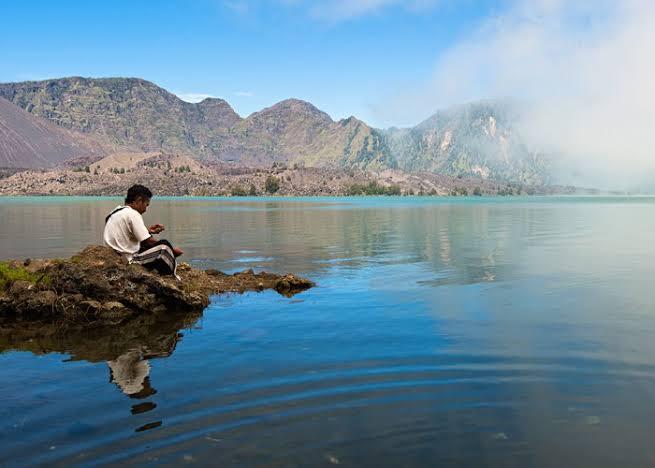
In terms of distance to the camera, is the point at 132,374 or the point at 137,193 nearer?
the point at 132,374

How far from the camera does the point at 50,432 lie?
8.65m

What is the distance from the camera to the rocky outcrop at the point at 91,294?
16.5 meters

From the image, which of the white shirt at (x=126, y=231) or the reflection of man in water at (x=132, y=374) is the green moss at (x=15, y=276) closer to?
the white shirt at (x=126, y=231)

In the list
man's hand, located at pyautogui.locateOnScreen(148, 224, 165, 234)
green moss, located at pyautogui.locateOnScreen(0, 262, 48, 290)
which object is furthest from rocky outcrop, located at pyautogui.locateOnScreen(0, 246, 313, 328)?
man's hand, located at pyautogui.locateOnScreen(148, 224, 165, 234)

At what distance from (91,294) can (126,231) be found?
2254 millimetres

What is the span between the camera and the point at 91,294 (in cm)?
1705

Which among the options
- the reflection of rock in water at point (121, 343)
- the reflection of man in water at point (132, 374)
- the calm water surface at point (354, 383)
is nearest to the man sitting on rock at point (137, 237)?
the reflection of rock in water at point (121, 343)

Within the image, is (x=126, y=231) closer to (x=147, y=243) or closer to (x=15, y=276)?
(x=147, y=243)

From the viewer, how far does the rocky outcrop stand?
16516 mm

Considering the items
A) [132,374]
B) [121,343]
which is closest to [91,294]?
[121,343]

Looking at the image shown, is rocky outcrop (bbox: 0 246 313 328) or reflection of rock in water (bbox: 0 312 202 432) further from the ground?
rocky outcrop (bbox: 0 246 313 328)

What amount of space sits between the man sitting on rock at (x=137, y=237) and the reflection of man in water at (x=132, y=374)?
5.45 metres

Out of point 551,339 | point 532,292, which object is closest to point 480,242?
point 532,292

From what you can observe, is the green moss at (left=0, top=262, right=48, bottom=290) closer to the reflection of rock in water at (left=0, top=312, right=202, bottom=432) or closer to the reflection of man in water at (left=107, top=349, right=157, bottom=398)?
the reflection of rock in water at (left=0, top=312, right=202, bottom=432)
